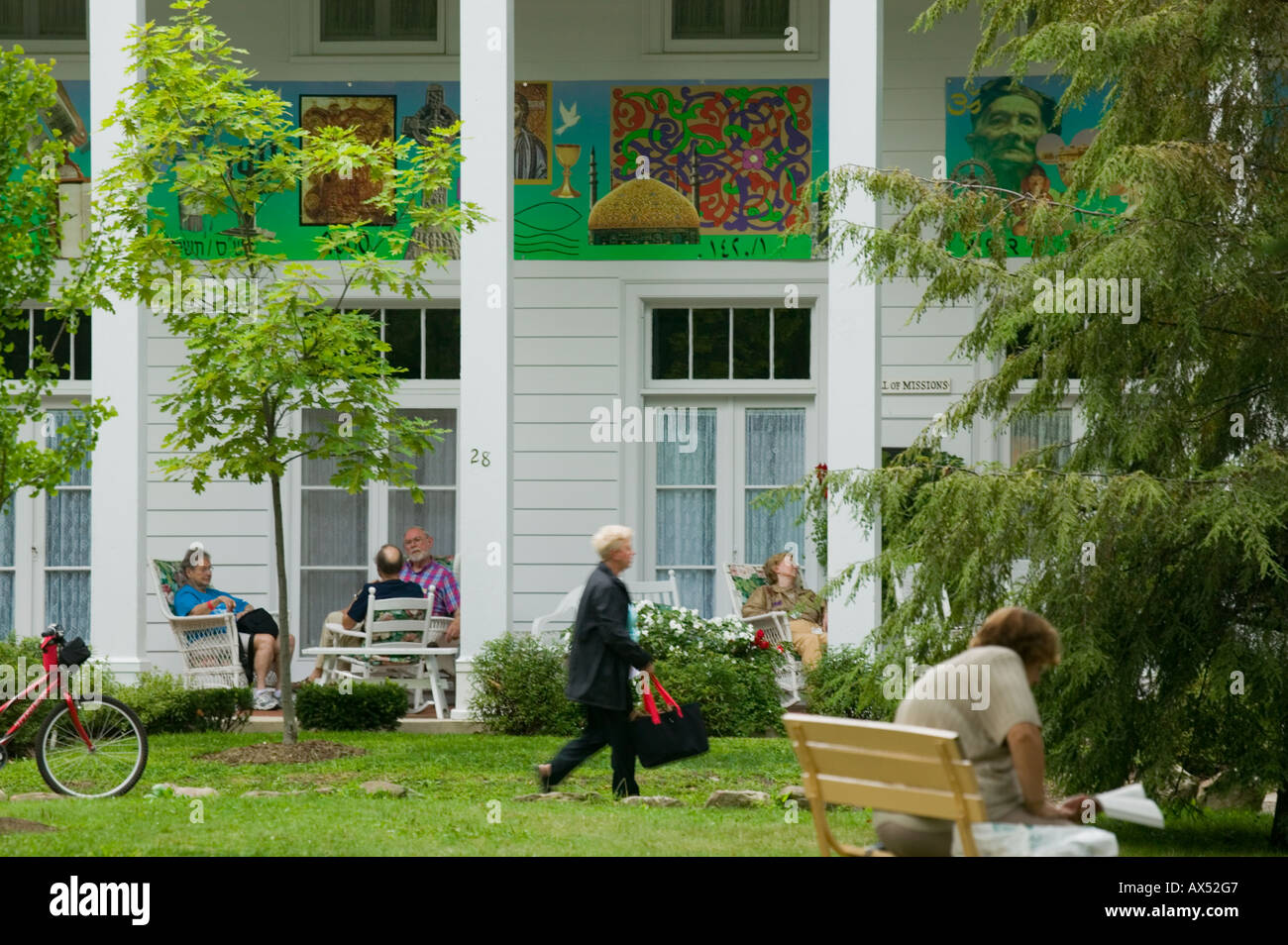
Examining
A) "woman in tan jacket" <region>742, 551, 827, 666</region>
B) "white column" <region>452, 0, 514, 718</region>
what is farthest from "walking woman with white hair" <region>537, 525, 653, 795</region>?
"woman in tan jacket" <region>742, 551, 827, 666</region>

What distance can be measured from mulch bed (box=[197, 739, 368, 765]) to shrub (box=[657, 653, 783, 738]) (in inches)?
93.5

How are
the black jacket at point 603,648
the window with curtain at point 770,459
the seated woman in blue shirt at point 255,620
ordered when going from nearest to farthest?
the black jacket at point 603,648
the seated woman in blue shirt at point 255,620
the window with curtain at point 770,459

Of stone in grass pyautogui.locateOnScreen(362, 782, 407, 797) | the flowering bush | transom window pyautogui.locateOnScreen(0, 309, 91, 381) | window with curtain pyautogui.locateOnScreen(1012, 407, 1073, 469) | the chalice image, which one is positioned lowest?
stone in grass pyautogui.locateOnScreen(362, 782, 407, 797)

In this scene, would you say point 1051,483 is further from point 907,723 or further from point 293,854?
point 293,854

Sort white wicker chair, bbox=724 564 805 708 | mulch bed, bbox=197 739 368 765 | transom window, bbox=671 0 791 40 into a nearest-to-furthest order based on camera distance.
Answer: mulch bed, bbox=197 739 368 765 → white wicker chair, bbox=724 564 805 708 → transom window, bbox=671 0 791 40

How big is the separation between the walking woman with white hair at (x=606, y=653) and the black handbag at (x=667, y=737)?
11 centimetres

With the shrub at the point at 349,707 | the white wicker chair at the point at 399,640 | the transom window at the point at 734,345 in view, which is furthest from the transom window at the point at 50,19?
the shrub at the point at 349,707

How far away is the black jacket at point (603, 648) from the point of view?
870cm

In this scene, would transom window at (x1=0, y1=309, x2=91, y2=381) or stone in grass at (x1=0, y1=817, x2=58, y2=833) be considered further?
transom window at (x1=0, y1=309, x2=91, y2=381)

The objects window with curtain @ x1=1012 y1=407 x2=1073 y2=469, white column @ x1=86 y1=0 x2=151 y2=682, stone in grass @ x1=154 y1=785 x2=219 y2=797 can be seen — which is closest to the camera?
stone in grass @ x1=154 y1=785 x2=219 y2=797

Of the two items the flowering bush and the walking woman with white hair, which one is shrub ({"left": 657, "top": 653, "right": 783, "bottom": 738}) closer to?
the flowering bush

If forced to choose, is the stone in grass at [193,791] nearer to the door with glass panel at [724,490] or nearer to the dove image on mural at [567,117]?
the door with glass panel at [724,490]

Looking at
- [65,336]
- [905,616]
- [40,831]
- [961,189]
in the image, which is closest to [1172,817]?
[905,616]

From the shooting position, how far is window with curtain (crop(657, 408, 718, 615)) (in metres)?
15.3
